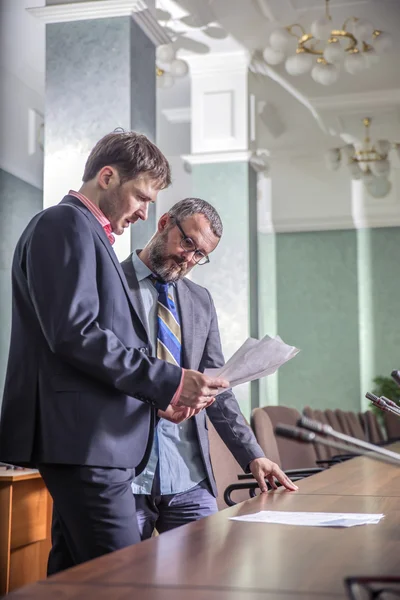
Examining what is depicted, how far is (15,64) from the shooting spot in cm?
818

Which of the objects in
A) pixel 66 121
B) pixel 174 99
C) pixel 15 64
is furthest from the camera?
pixel 174 99

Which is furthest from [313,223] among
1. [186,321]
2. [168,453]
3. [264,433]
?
[168,453]

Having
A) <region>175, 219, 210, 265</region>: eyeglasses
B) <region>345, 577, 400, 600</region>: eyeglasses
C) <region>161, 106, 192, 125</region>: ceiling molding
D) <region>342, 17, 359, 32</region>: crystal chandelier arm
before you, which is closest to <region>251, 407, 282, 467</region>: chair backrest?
<region>175, 219, 210, 265</region>: eyeglasses

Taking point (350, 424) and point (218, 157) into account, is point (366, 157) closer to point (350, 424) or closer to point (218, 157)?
point (218, 157)

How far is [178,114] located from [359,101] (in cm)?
202

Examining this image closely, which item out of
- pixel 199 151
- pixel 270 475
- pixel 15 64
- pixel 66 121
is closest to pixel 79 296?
pixel 270 475

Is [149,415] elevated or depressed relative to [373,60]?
depressed

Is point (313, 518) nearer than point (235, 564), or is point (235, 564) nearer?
point (235, 564)

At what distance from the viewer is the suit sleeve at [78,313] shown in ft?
5.76

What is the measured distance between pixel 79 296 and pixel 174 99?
293 inches

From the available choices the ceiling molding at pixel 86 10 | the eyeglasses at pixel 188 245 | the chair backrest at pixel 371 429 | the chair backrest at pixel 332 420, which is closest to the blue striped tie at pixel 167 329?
the eyeglasses at pixel 188 245

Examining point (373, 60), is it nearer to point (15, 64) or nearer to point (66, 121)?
point (66, 121)

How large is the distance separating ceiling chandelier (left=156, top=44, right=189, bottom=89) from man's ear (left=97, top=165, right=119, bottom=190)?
4.80 metres

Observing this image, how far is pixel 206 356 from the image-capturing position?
2447 mm
